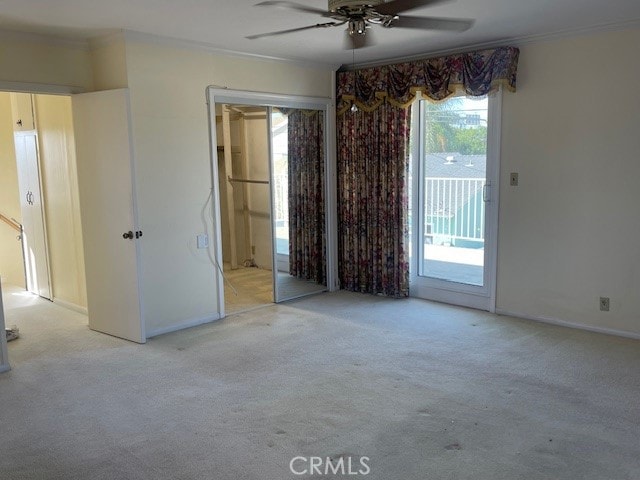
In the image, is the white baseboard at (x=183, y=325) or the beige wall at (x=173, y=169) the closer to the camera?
the beige wall at (x=173, y=169)

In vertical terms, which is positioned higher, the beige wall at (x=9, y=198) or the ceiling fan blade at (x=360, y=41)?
the ceiling fan blade at (x=360, y=41)

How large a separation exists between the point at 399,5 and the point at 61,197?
380 centimetres

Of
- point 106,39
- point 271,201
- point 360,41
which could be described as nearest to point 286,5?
point 360,41

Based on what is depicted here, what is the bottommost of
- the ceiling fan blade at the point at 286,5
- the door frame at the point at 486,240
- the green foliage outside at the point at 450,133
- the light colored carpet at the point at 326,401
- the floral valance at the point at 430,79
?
the light colored carpet at the point at 326,401

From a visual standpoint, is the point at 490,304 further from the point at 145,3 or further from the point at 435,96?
the point at 145,3

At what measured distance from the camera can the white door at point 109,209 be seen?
429 centimetres

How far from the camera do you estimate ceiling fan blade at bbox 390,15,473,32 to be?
3473 millimetres

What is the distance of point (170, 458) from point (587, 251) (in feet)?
11.7

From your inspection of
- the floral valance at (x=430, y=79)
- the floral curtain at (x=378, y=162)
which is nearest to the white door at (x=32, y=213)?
the floral curtain at (x=378, y=162)

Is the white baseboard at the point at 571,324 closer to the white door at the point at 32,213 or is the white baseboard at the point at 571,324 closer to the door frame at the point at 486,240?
the door frame at the point at 486,240

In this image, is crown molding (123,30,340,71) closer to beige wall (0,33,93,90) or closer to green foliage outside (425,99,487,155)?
beige wall (0,33,93,90)

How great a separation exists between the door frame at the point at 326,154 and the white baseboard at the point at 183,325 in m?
0.10

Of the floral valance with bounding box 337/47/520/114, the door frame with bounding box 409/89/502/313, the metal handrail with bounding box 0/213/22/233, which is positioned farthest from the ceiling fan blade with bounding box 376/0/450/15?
the metal handrail with bounding box 0/213/22/233

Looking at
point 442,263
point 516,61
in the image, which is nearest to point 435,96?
point 516,61
